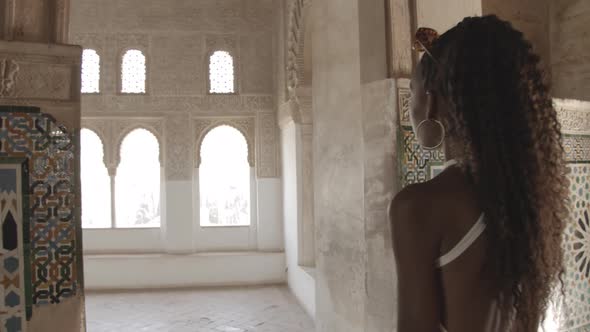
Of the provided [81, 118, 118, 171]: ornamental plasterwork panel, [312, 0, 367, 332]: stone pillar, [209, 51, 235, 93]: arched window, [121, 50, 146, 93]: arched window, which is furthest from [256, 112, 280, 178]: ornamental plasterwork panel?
[312, 0, 367, 332]: stone pillar

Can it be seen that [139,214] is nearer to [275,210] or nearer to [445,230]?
[275,210]

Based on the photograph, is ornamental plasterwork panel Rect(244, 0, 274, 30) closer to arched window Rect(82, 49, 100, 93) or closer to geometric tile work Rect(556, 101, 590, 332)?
arched window Rect(82, 49, 100, 93)

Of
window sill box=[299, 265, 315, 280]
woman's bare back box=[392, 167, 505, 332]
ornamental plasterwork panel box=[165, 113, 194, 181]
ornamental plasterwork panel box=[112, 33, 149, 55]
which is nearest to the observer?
woman's bare back box=[392, 167, 505, 332]

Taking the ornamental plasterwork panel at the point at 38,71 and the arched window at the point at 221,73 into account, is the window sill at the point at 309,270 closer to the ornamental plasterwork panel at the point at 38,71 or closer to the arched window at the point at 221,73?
the arched window at the point at 221,73

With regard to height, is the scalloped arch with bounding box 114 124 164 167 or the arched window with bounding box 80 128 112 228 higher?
the scalloped arch with bounding box 114 124 164 167

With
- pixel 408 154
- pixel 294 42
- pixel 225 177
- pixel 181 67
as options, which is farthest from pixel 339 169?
pixel 181 67

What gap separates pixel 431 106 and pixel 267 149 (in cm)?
732

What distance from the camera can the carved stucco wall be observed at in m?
8.16

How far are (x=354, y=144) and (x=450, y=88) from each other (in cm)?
171

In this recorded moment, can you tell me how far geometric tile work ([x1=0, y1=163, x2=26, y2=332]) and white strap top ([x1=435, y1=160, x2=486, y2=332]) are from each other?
177 cm

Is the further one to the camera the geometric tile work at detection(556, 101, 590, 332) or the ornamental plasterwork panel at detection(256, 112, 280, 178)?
the ornamental plasterwork panel at detection(256, 112, 280, 178)

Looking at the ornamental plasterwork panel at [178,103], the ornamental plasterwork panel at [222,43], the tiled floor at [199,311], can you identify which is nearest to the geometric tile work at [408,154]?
the tiled floor at [199,311]

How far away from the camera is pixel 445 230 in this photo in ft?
2.98

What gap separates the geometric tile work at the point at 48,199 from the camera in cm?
201
